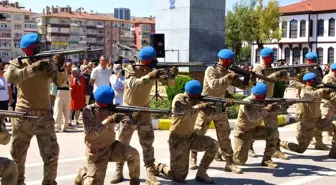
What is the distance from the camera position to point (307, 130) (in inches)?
410

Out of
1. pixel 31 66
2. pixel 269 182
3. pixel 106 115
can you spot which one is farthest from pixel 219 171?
pixel 31 66

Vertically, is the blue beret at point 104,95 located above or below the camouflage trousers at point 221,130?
above

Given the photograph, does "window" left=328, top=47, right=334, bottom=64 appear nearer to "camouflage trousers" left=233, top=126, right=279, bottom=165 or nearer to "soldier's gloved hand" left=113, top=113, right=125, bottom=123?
"camouflage trousers" left=233, top=126, right=279, bottom=165

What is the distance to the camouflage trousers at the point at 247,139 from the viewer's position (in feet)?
30.6

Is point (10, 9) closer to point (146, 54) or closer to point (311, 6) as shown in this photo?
point (311, 6)

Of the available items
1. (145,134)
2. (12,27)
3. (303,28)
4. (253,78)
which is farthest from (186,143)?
(12,27)

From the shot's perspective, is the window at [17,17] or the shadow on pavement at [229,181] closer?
the shadow on pavement at [229,181]

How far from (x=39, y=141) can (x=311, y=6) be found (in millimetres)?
61408

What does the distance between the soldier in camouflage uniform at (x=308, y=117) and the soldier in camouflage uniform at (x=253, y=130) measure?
3.84 feet

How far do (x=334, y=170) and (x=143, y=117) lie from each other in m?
3.62

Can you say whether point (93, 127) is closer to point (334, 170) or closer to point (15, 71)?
point (15, 71)

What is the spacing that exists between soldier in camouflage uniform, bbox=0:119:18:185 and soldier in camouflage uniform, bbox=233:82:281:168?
4280 mm

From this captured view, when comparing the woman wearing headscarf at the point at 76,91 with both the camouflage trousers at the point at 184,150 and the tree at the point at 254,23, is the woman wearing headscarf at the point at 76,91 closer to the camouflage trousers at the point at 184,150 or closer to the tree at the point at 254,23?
the camouflage trousers at the point at 184,150

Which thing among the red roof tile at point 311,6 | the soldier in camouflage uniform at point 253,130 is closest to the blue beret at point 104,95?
the soldier in camouflage uniform at point 253,130
